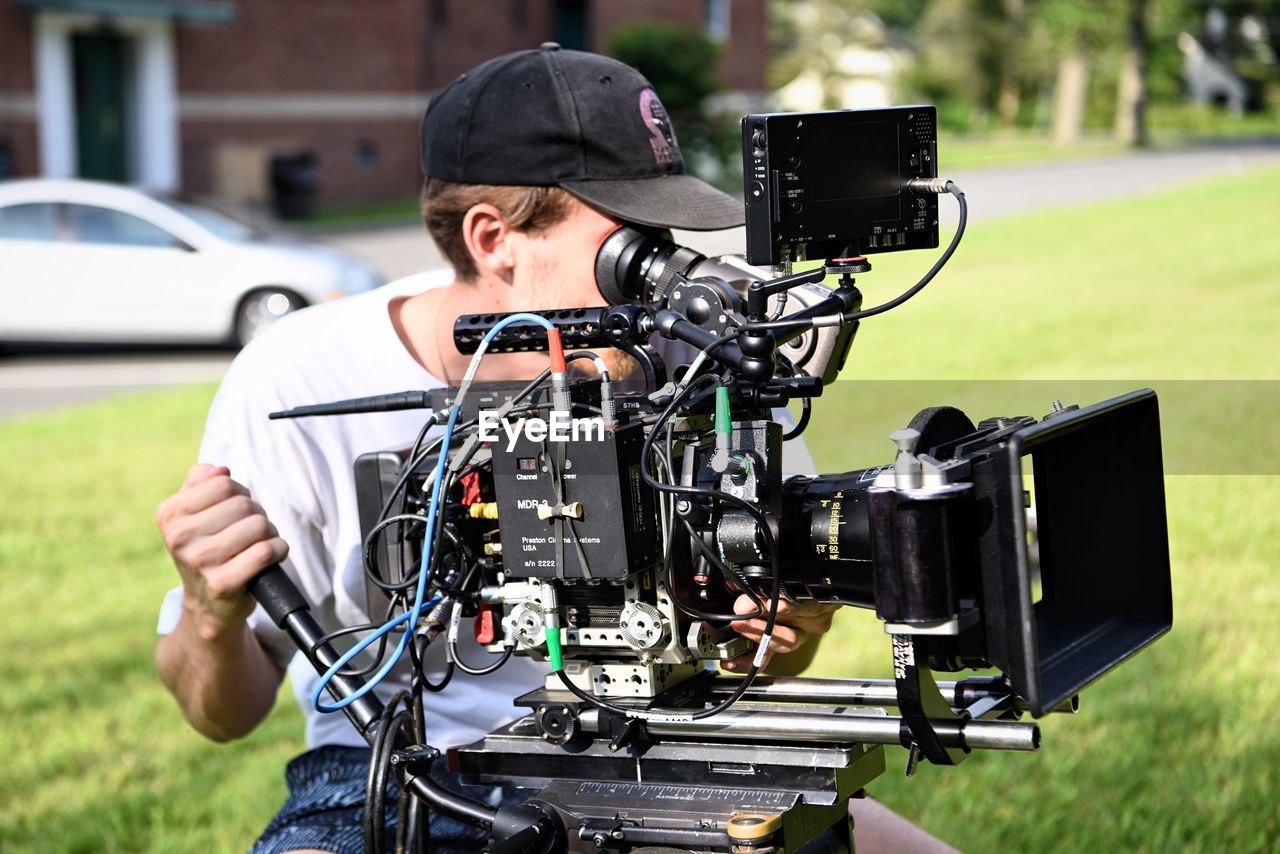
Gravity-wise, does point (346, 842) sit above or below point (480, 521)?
below

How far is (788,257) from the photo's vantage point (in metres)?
1.88

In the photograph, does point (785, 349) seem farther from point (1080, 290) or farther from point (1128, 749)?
point (1080, 290)

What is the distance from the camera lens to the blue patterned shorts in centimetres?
246

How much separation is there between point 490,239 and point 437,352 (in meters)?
0.23

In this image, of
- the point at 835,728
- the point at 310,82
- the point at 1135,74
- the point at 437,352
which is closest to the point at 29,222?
the point at 437,352

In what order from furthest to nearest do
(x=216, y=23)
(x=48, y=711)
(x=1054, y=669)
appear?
(x=216, y=23), (x=48, y=711), (x=1054, y=669)

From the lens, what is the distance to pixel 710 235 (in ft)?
8.81

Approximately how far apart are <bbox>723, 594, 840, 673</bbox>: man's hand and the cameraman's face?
24.5 inches

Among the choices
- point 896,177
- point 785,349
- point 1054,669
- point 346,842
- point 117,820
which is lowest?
point 117,820

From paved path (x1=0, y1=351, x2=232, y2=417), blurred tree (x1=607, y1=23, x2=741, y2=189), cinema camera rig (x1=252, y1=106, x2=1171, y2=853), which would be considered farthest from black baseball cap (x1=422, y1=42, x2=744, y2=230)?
blurred tree (x1=607, y1=23, x2=741, y2=189)

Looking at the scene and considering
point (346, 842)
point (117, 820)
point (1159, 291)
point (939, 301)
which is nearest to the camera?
point (346, 842)

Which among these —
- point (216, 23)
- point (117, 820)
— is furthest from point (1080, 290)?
point (216, 23)

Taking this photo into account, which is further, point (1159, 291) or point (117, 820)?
point (1159, 291)

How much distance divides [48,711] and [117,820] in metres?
0.88
